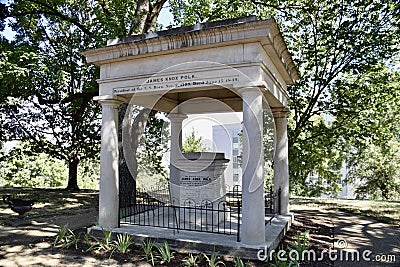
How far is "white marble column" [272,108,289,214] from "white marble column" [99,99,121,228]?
433cm

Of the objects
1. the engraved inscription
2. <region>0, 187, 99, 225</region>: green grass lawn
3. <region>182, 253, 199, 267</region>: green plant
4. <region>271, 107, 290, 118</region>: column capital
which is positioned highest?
the engraved inscription

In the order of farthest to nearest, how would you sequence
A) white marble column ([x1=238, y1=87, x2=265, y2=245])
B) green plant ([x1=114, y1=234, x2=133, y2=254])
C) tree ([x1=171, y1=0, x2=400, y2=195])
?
tree ([x1=171, y1=0, x2=400, y2=195])
green plant ([x1=114, y1=234, x2=133, y2=254])
white marble column ([x1=238, y1=87, x2=265, y2=245])

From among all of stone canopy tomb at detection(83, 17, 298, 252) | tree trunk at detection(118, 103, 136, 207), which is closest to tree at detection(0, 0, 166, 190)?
tree trunk at detection(118, 103, 136, 207)

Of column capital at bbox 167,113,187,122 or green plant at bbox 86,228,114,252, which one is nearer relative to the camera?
green plant at bbox 86,228,114,252

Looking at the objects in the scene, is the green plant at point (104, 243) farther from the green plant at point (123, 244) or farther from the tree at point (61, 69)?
the tree at point (61, 69)

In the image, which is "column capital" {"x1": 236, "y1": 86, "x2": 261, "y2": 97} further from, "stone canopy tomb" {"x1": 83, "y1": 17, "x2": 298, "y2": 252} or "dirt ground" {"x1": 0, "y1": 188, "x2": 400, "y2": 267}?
"dirt ground" {"x1": 0, "y1": 188, "x2": 400, "y2": 267}

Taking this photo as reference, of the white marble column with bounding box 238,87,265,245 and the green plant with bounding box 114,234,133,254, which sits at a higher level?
the white marble column with bounding box 238,87,265,245

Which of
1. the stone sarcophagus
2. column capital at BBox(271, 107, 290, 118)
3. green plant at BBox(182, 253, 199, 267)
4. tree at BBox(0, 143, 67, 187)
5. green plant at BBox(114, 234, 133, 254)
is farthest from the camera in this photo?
tree at BBox(0, 143, 67, 187)

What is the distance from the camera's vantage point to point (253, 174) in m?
5.61

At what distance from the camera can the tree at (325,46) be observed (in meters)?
13.0

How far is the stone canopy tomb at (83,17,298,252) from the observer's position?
5.63 m

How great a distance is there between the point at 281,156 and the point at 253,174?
127 inches

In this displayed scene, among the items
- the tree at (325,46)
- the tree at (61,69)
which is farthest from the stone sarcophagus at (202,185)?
the tree at (325,46)

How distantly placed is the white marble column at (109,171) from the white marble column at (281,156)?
4.33m
